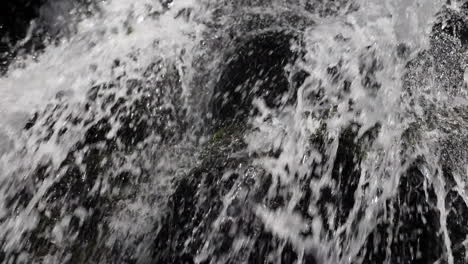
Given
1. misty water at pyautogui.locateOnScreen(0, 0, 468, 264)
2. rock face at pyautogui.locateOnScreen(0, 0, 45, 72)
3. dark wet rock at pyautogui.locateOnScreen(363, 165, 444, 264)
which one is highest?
rock face at pyautogui.locateOnScreen(0, 0, 45, 72)

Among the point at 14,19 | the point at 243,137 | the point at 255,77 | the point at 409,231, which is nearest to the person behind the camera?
the point at 409,231

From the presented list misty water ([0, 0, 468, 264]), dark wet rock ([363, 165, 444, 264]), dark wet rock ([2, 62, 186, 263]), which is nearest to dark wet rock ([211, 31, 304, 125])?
misty water ([0, 0, 468, 264])

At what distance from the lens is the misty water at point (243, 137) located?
2.80 metres

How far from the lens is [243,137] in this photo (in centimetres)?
333

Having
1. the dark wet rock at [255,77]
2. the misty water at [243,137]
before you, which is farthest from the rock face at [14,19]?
the dark wet rock at [255,77]

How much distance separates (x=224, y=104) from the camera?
12.4 feet

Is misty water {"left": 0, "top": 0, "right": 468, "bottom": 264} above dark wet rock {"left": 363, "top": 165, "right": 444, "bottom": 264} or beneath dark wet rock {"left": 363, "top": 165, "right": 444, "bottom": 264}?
above

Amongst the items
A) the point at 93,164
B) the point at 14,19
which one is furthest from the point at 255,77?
the point at 14,19

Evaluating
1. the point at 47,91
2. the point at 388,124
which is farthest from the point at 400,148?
the point at 47,91

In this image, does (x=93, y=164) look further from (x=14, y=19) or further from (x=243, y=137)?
(x=14, y=19)

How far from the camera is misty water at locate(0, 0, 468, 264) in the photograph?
2.80 metres

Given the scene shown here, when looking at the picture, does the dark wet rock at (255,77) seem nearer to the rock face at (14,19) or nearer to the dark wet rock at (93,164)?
the dark wet rock at (93,164)

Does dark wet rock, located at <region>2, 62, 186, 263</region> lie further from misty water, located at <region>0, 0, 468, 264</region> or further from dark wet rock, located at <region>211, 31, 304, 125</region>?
dark wet rock, located at <region>211, 31, 304, 125</region>

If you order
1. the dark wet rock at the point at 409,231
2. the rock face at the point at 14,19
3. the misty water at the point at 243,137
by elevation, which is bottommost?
the dark wet rock at the point at 409,231
